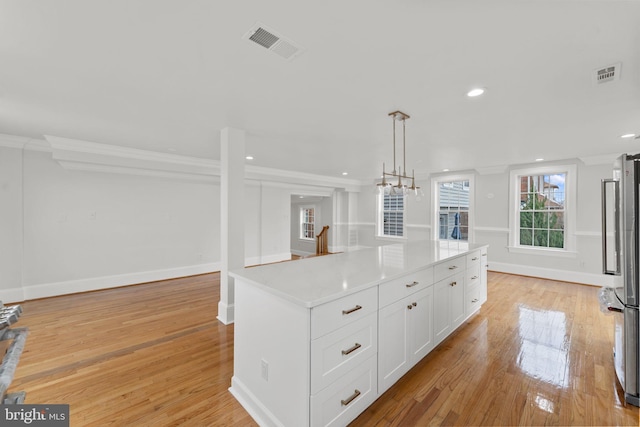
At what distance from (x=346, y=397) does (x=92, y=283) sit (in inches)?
202

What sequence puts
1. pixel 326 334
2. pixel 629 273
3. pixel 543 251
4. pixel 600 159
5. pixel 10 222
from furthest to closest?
pixel 543 251 < pixel 600 159 < pixel 10 222 < pixel 629 273 < pixel 326 334

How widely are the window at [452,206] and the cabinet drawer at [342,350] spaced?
593 cm

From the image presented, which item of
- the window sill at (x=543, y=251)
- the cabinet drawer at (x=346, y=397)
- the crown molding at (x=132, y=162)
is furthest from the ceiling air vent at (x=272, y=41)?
the window sill at (x=543, y=251)

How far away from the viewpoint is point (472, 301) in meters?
3.25

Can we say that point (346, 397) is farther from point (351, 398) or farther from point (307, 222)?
point (307, 222)

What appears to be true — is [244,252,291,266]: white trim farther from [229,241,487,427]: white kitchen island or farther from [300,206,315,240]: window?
[229,241,487,427]: white kitchen island

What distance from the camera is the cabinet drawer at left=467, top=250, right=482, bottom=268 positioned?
10.3 feet

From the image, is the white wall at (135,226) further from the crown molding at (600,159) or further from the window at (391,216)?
the window at (391,216)

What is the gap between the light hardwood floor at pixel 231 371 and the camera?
178cm

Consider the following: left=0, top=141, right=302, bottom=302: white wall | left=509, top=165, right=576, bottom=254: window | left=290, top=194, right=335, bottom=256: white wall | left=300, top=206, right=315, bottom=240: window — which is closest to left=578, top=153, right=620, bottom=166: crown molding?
left=509, top=165, right=576, bottom=254: window

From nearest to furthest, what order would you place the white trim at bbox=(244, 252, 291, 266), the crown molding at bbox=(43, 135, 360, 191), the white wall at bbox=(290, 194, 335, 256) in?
1. the crown molding at bbox=(43, 135, 360, 191)
2. the white trim at bbox=(244, 252, 291, 266)
3. the white wall at bbox=(290, 194, 335, 256)

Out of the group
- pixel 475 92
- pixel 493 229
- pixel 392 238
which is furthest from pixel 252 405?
pixel 392 238

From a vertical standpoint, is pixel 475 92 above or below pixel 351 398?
above

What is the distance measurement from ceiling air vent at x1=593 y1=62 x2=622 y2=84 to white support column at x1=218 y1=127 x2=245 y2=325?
3.42m
